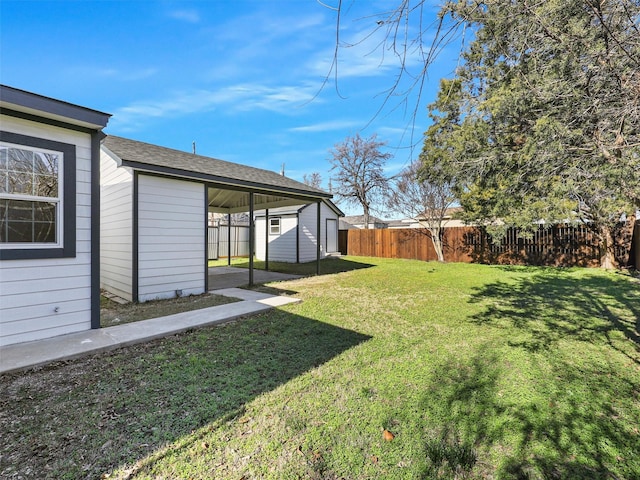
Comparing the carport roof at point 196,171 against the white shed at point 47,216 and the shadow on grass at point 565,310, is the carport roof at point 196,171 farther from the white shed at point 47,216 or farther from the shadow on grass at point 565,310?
the shadow on grass at point 565,310

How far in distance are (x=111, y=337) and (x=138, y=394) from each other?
68.1 inches

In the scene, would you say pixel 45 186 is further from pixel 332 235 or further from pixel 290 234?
pixel 332 235

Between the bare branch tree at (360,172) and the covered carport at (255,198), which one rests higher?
the bare branch tree at (360,172)

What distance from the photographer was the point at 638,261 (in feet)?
31.9

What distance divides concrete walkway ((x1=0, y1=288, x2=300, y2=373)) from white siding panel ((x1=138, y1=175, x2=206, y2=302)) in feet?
5.80

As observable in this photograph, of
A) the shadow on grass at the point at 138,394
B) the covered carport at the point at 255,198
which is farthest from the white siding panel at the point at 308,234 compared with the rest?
the shadow on grass at the point at 138,394

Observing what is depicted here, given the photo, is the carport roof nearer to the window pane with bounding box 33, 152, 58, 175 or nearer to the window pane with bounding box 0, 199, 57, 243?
the window pane with bounding box 33, 152, 58, 175

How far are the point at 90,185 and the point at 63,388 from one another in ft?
9.02

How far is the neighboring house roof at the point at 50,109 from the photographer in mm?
3439

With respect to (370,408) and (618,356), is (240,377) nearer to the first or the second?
(370,408)

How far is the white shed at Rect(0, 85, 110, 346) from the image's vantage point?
11.9 feet

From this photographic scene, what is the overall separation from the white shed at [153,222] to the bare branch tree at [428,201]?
31.0 ft

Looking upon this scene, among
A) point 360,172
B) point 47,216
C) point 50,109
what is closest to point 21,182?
point 47,216

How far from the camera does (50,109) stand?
3711mm
